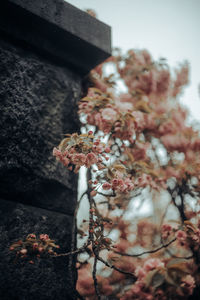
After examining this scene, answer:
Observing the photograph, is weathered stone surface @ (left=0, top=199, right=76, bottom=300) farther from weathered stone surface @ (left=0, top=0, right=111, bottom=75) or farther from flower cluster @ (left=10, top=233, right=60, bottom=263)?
weathered stone surface @ (left=0, top=0, right=111, bottom=75)

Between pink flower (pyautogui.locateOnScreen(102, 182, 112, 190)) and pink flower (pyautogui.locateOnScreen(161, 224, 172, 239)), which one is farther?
pink flower (pyautogui.locateOnScreen(161, 224, 172, 239))

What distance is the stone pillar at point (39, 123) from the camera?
867 millimetres

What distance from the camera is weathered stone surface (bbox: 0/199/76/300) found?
795mm

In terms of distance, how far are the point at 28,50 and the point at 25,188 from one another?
0.74 meters

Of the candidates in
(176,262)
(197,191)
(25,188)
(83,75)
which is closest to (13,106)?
(25,188)

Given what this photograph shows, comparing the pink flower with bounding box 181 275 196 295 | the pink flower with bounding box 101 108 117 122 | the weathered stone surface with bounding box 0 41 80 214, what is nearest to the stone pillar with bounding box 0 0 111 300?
the weathered stone surface with bounding box 0 41 80 214

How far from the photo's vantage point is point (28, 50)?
1.16m

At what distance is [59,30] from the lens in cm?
115

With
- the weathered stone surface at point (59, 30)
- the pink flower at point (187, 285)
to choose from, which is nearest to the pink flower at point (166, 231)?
the pink flower at point (187, 285)

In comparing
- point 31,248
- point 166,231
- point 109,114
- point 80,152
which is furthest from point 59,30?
point 166,231

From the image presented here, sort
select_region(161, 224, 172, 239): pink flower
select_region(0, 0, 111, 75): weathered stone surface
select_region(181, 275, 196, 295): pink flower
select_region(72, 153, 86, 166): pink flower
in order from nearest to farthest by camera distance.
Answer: select_region(181, 275, 196, 295): pink flower
select_region(72, 153, 86, 166): pink flower
select_region(0, 0, 111, 75): weathered stone surface
select_region(161, 224, 172, 239): pink flower

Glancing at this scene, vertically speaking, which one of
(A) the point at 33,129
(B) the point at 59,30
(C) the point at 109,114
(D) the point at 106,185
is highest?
(B) the point at 59,30

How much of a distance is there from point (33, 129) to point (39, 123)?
0.05 m

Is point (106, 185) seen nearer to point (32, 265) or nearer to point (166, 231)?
point (32, 265)
